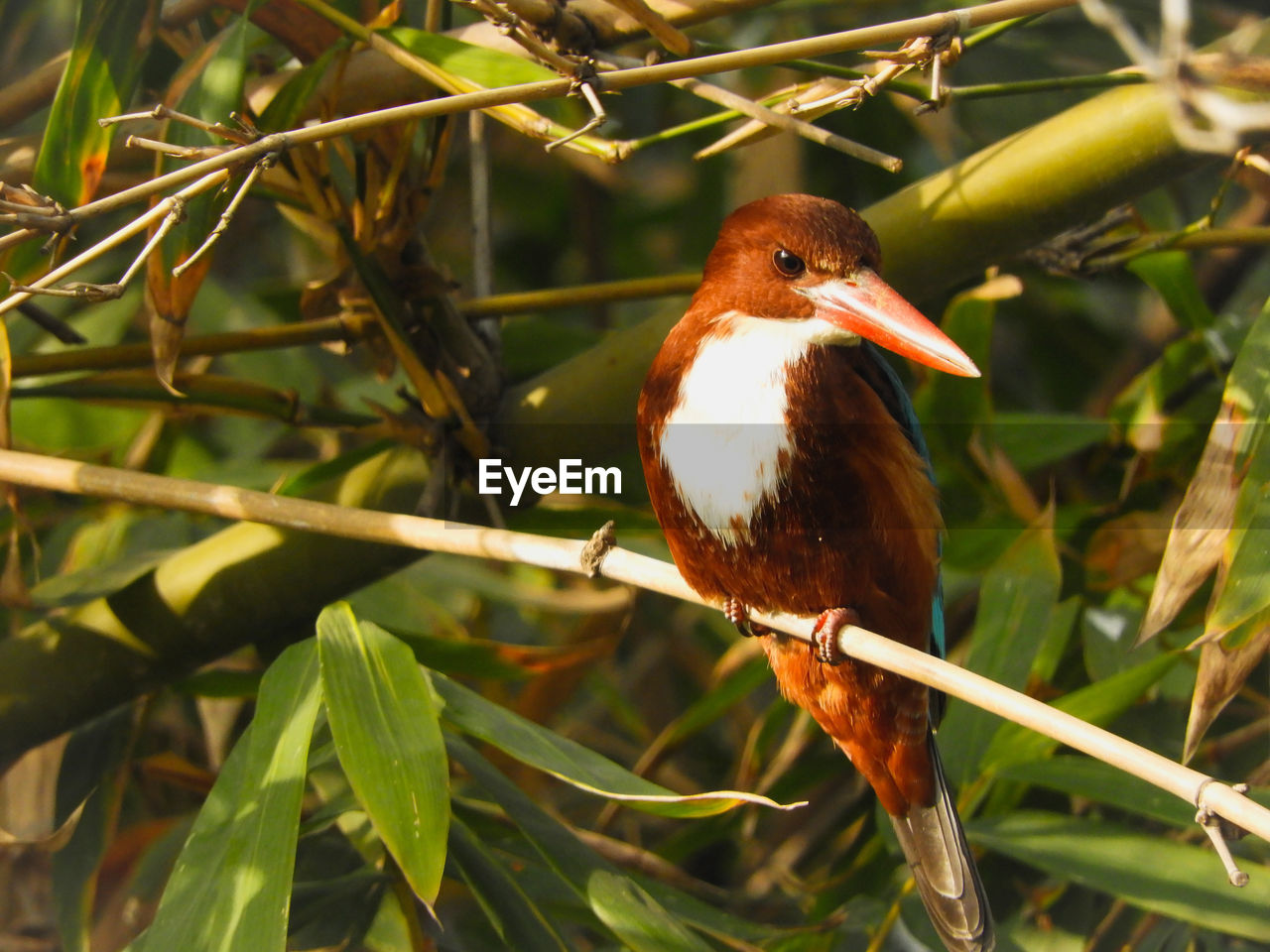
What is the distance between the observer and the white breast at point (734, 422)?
3.05ft

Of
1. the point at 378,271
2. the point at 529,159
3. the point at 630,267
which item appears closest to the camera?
the point at 378,271

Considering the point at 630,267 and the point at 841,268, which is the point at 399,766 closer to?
the point at 841,268

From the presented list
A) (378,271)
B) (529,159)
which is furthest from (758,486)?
(529,159)

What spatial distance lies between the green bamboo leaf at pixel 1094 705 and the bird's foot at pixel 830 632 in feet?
0.96

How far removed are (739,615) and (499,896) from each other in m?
0.33

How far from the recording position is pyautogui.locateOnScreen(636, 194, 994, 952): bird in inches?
36.6

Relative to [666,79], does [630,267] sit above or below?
above

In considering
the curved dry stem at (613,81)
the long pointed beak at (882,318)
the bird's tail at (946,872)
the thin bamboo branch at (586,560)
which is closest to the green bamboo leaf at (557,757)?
the thin bamboo branch at (586,560)

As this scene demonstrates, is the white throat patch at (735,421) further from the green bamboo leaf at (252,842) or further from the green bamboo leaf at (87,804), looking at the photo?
the green bamboo leaf at (87,804)

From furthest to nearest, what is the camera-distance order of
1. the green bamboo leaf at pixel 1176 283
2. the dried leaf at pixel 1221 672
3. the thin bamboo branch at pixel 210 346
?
the green bamboo leaf at pixel 1176 283 → the thin bamboo branch at pixel 210 346 → the dried leaf at pixel 1221 672

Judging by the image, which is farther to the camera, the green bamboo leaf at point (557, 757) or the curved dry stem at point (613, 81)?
the green bamboo leaf at point (557, 757)

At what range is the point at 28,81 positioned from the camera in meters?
1.18

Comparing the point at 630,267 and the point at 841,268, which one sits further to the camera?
the point at 630,267

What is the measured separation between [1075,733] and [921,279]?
546mm
